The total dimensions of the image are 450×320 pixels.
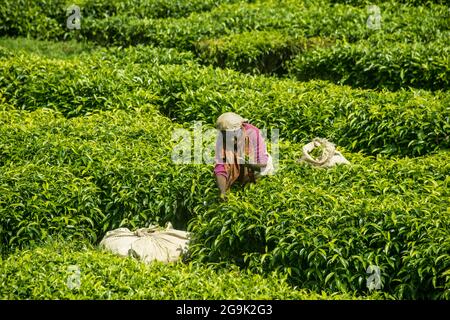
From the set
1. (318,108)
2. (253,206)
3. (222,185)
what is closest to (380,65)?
(318,108)

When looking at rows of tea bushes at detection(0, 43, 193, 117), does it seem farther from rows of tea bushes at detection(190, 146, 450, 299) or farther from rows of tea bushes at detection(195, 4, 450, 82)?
rows of tea bushes at detection(190, 146, 450, 299)

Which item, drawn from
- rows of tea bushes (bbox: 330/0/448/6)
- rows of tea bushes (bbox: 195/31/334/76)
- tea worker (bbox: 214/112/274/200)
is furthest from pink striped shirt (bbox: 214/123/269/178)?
rows of tea bushes (bbox: 330/0/448/6)

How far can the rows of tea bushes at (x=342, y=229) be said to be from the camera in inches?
307

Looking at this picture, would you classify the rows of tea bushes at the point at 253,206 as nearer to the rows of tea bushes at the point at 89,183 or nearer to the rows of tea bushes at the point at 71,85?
the rows of tea bushes at the point at 89,183

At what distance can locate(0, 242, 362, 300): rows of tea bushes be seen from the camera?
7434mm

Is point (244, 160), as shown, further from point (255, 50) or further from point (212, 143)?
point (255, 50)

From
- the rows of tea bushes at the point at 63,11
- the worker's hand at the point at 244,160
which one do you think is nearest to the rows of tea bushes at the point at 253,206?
the worker's hand at the point at 244,160

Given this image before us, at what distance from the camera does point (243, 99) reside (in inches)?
445

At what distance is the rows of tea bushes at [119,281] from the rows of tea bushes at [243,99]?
3029mm

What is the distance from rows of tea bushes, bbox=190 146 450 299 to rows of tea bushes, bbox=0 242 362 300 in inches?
9.7

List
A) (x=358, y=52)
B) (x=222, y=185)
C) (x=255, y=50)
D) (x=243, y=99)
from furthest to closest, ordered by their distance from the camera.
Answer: (x=255, y=50) < (x=358, y=52) < (x=243, y=99) < (x=222, y=185)

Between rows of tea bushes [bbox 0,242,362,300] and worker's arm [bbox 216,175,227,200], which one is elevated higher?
worker's arm [bbox 216,175,227,200]

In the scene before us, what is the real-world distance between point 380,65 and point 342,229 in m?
4.74

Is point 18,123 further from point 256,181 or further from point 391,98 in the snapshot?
point 391,98
